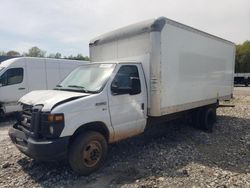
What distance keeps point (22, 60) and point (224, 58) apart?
357 inches

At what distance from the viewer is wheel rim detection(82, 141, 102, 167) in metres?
4.69

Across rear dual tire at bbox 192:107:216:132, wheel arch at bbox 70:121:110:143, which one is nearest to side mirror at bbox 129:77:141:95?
wheel arch at bbox 70:121:110:143

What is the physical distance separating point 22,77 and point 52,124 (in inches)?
321

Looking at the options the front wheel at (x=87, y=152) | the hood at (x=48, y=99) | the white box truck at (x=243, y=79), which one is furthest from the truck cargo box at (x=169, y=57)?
the white box truck at (x=243, y=79)

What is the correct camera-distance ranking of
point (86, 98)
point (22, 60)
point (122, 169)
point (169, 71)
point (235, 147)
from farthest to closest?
point (22, 60) < point (235, 147) < point (169, 71) < point (122, 169) < point (86, 98)

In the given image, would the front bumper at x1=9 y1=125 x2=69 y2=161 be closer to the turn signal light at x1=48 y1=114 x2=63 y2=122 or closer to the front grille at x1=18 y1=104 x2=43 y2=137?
the front grille at x1=18 y1=104 x2=43 y2=137

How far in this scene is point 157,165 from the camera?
17.1ft

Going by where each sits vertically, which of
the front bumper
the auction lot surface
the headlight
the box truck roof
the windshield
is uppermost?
the box truck roof

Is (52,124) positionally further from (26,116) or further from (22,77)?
(22,77)

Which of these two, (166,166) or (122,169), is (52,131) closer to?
(122,169)

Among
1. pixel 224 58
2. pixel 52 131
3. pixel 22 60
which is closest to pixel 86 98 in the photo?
pixel 52 131

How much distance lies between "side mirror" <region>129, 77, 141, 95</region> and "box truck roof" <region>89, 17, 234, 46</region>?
1.26 meters

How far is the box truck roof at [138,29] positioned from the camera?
5.68 meters

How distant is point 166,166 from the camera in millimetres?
5168
